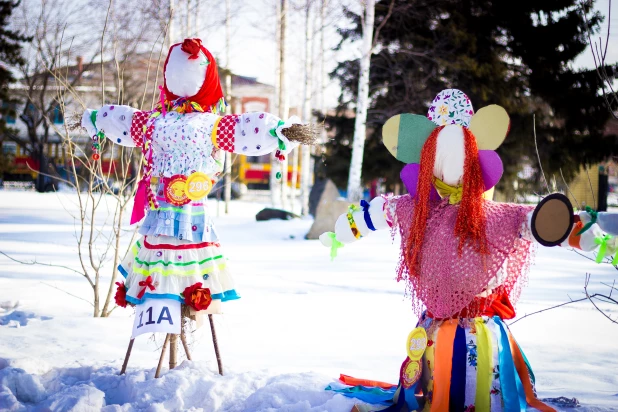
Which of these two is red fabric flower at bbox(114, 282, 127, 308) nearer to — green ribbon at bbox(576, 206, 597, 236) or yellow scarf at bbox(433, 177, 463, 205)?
yellow scarf at bbox(433, 177, 463, 205)

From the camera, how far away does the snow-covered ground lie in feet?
8.84

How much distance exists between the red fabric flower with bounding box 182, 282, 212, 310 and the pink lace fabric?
97 centimetres

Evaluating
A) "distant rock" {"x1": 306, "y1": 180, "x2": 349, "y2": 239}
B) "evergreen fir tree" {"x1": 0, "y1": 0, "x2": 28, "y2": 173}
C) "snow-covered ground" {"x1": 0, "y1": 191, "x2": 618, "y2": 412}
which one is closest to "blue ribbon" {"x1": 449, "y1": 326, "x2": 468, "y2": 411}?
"snow-covered ground" {"x1": 0, "y1": 191, "x2": 618, "y2": 412}

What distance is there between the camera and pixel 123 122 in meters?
3.06

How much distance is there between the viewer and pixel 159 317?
2768mm

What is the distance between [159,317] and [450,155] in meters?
1.53

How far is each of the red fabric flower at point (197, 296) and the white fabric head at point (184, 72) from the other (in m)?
0.97

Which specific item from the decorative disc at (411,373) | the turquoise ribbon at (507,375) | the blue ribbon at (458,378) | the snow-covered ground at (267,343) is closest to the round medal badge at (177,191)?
the snow-covered ground at (267,343)

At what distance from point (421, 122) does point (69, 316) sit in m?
2.93

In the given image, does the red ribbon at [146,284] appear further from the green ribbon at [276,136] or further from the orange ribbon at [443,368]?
the orange ribbon at [443,368]

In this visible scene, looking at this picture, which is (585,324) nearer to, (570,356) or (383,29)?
(570,356)

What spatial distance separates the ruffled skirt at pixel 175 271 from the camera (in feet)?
9.20

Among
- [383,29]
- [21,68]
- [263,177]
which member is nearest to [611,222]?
[383,29]

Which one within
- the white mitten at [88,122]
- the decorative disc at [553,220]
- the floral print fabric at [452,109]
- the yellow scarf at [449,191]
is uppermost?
the floral print fabric at [452,109]
